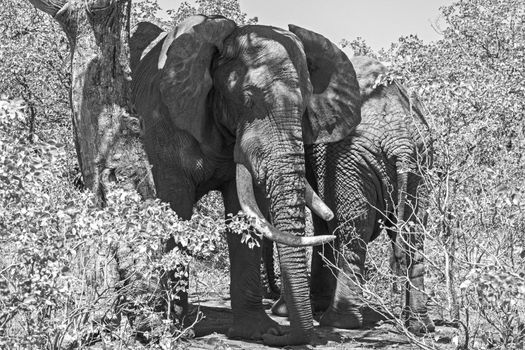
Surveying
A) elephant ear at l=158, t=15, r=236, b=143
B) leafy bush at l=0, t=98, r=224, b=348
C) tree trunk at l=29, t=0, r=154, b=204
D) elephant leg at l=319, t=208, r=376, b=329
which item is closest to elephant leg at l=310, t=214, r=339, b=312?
elephant leg at l=319, t=208, r=376, b=329

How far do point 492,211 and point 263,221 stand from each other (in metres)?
1.99

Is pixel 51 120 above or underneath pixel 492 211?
above

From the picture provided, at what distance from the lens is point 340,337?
986cm

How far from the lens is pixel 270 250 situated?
1301cm

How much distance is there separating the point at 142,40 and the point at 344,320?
132 inches

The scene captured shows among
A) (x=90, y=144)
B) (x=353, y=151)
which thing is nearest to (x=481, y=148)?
(x=353, y=151)

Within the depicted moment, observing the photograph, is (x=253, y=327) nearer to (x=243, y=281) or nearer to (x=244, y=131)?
(x=243, y=281)

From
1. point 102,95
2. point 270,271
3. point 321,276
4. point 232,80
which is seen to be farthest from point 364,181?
point 102,95

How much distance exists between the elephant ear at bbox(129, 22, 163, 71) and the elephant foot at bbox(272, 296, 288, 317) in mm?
2890

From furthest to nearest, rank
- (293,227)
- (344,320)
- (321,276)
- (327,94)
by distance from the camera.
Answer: (321,276), (327,94), (344,320), (293,227)

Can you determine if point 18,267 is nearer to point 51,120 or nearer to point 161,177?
point 161,177

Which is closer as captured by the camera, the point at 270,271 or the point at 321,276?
the point at 321,276

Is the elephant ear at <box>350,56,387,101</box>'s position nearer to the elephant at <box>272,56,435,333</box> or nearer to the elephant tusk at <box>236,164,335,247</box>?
the elephant at <box>272,56,435,333</box>

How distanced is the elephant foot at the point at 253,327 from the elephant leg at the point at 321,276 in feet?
5.14
